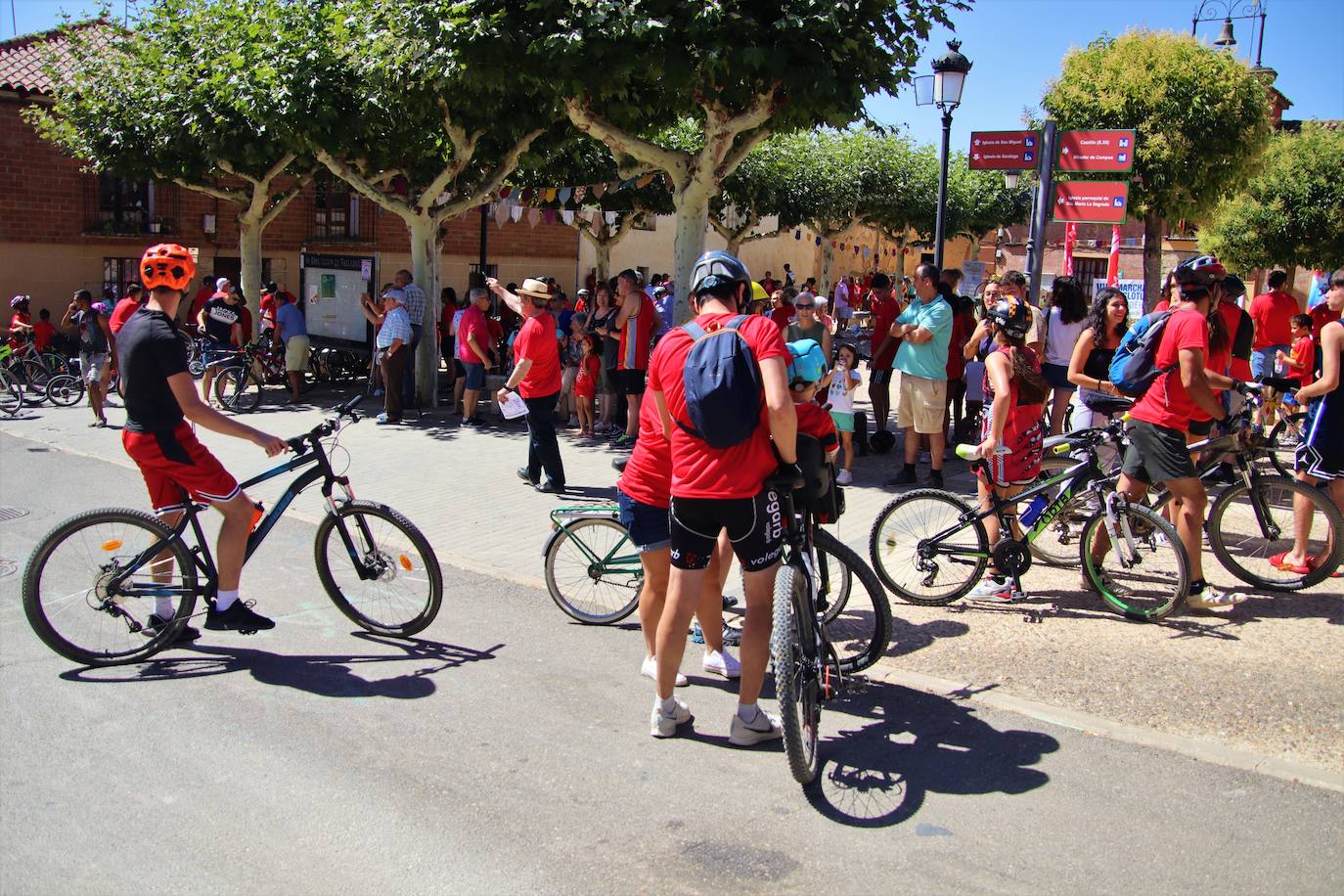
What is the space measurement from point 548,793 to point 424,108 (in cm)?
1176

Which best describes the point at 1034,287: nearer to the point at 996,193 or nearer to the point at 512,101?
the point at 512,101

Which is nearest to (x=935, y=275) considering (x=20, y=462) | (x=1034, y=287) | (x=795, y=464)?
(x=1034, y=287)

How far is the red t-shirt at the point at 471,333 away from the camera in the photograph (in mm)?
12492

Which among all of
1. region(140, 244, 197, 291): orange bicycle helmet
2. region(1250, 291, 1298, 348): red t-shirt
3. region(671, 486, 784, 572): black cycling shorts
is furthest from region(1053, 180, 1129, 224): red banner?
region(140, 244, 197, 291): orange bicycle helmet

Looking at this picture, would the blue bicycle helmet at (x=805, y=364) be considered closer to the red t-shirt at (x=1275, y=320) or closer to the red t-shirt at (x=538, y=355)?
the red t-shirt at (x=538, y=355)

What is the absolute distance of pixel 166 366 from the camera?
5145mm

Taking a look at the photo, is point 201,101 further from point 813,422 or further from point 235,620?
point 813,422

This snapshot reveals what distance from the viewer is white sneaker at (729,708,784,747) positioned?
4.46m

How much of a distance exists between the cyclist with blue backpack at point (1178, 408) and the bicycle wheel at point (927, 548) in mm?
699

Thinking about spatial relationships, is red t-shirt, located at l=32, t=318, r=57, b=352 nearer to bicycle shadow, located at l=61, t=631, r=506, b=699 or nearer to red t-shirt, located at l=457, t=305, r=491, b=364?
red t-shirt, located at l=457, t=305, r=491, b=364

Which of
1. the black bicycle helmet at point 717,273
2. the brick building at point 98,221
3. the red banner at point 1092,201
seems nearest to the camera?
the black bicycle helmet at point 717,273

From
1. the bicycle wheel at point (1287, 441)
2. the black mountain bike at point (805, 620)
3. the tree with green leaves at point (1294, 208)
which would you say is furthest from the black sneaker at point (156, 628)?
the tree with green leaves at point (1294, 208)

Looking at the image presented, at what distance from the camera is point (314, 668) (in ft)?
17.5

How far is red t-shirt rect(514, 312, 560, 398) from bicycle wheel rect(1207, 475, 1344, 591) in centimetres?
507
